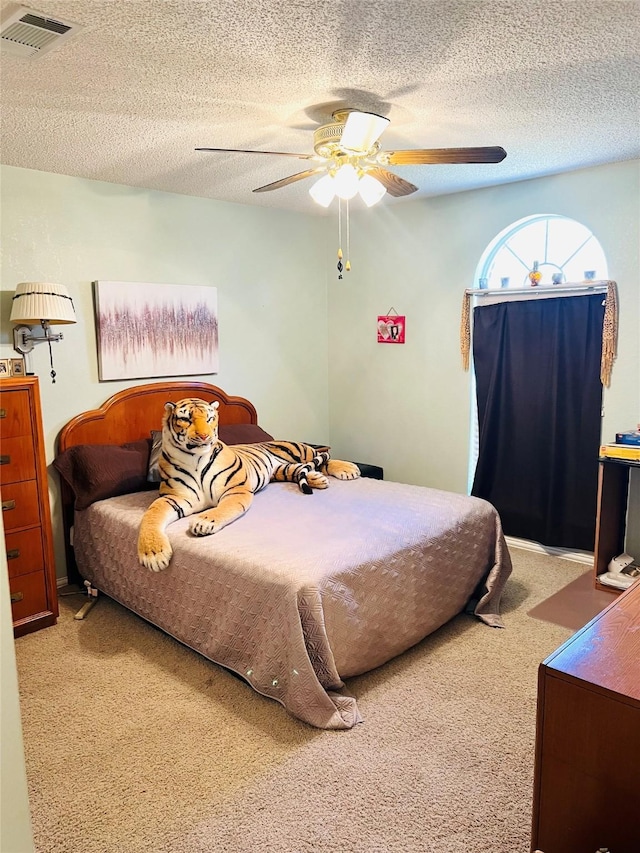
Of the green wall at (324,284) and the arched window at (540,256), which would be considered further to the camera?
the arched window at (540,256)

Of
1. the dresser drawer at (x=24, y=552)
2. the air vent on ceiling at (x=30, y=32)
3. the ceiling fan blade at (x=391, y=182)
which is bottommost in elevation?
the dresser drawer at (x=24, y=552)

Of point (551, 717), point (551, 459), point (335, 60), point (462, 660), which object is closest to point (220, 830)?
point (551, 717)

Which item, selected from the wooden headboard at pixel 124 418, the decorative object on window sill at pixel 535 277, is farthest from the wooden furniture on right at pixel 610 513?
the wooden headboard at pixel 124 418

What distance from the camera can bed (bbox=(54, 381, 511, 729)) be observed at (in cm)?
235

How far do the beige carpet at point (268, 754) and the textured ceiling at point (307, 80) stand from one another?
2.43 metres

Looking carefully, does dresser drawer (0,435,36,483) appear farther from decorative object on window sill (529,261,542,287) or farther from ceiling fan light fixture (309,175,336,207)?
decorative object on window sill (529,261,542,287)

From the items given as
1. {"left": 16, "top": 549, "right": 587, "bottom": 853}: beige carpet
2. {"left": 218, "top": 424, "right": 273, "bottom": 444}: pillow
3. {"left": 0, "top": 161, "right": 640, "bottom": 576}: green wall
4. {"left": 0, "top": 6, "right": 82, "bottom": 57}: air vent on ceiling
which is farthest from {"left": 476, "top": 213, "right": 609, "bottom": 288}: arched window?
{"left": 0, "top": 6, "right": 82, "bottom": 57}: air vent on ceiling

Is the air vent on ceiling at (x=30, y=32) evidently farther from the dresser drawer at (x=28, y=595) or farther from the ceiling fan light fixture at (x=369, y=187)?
the dresser drawer at (x=28, y=595)

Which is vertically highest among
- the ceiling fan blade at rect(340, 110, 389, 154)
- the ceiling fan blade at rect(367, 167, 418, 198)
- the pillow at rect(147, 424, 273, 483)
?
the ceiling fan blade at rect(340, 110, 389, 154)

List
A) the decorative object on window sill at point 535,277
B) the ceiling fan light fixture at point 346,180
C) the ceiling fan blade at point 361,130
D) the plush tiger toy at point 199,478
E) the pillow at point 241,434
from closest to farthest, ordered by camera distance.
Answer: the ceiling fan blade at point 361,130 → the ceiling fan light fixture at point 346,180 → the plush tiger toy at point 199,478 → the decorative object on window sill at point 535,277 → the pillow at point 241,434

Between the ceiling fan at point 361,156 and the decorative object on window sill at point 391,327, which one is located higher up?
the ceiling fan at point 361,156

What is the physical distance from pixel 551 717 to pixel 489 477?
9.63 ft

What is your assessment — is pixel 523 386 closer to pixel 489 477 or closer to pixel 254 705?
pixel 489 477

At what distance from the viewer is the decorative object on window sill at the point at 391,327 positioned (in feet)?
15.3
